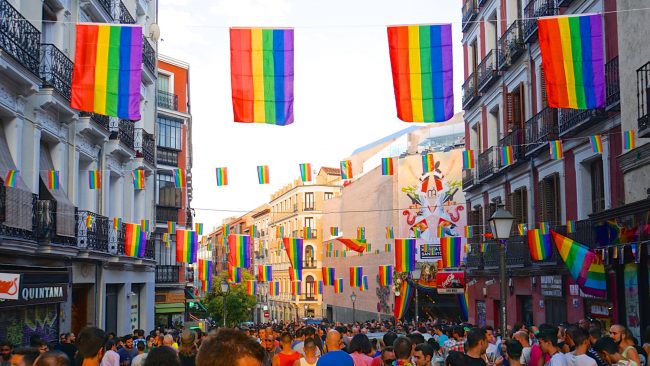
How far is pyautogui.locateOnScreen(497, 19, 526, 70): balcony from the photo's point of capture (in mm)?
23805

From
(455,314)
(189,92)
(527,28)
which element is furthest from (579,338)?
(189,92)

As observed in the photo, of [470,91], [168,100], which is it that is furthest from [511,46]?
[168,100]

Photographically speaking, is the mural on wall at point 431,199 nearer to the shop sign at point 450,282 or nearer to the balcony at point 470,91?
the shop sign at point 450,282

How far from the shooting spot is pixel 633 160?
14.8 meters

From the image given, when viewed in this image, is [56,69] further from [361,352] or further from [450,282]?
[450,282]

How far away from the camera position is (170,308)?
136 ft

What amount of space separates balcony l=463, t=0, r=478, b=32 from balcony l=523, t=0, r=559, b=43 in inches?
265

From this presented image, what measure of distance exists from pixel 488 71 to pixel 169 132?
2158 cm

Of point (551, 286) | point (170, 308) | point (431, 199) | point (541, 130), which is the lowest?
point (170, 308)

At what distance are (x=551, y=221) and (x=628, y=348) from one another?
13.3m

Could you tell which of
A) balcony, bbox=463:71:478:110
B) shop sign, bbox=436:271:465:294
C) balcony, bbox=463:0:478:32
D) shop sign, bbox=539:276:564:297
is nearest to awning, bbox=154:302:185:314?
shop sign, bbox=436:271:465:294

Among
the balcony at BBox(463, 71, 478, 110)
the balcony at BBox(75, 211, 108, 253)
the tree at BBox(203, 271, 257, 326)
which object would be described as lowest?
the tree at BBox(203, 271, 257, 326)

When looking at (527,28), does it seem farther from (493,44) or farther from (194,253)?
(194,253)

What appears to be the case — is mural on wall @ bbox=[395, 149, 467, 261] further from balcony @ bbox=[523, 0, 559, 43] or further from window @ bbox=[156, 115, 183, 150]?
balcony @ bbox=[523, 0, 559, 43]
